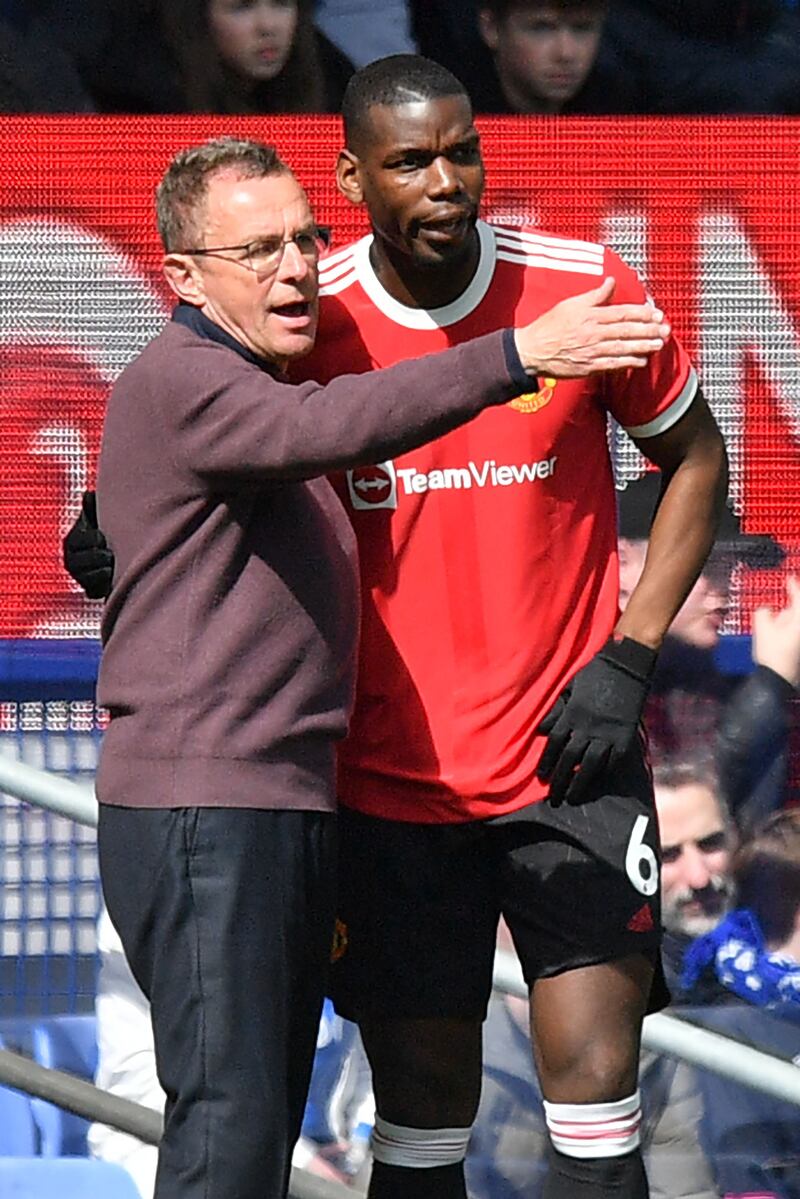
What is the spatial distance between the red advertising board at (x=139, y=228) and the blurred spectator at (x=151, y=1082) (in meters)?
0.66

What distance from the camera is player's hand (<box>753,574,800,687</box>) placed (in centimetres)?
409

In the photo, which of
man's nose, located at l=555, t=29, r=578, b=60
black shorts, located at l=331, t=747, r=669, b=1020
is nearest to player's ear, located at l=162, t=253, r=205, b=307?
black shorts, located at l=331, t=747, r=669, b=1020

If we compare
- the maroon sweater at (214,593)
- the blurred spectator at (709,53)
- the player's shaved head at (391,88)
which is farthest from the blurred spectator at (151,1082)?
the blurred spectator at (709,53)

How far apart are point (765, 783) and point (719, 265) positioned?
3.18ft

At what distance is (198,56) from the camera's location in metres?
4.10

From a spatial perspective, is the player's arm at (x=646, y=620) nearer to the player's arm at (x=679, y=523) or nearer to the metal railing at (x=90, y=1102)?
the player's arm at (x=679, y=523)

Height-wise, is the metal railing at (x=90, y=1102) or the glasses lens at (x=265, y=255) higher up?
the glasses lens at (x=265, y=255)

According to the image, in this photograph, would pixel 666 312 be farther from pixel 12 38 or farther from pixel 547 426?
pixel 12 38

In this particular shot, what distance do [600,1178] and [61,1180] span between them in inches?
52.8

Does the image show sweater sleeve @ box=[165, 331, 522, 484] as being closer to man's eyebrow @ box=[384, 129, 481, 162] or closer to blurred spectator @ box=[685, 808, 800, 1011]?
man's eyebrow @ box=[384, 129, 481, 162]

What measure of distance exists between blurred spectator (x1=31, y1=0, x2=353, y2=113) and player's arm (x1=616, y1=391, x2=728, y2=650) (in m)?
1.26

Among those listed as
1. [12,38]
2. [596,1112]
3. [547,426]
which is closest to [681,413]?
[547,426]

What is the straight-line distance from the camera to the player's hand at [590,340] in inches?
105

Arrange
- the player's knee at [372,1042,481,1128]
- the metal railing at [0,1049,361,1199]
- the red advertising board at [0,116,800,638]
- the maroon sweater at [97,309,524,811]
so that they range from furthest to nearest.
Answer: the red advertising board at [0,116,800,638] < the metal railing at [0,1049,361,1199] < the player's knee at [372,1042,481,1128] < the maroon sweater at [97,309,524,811]
